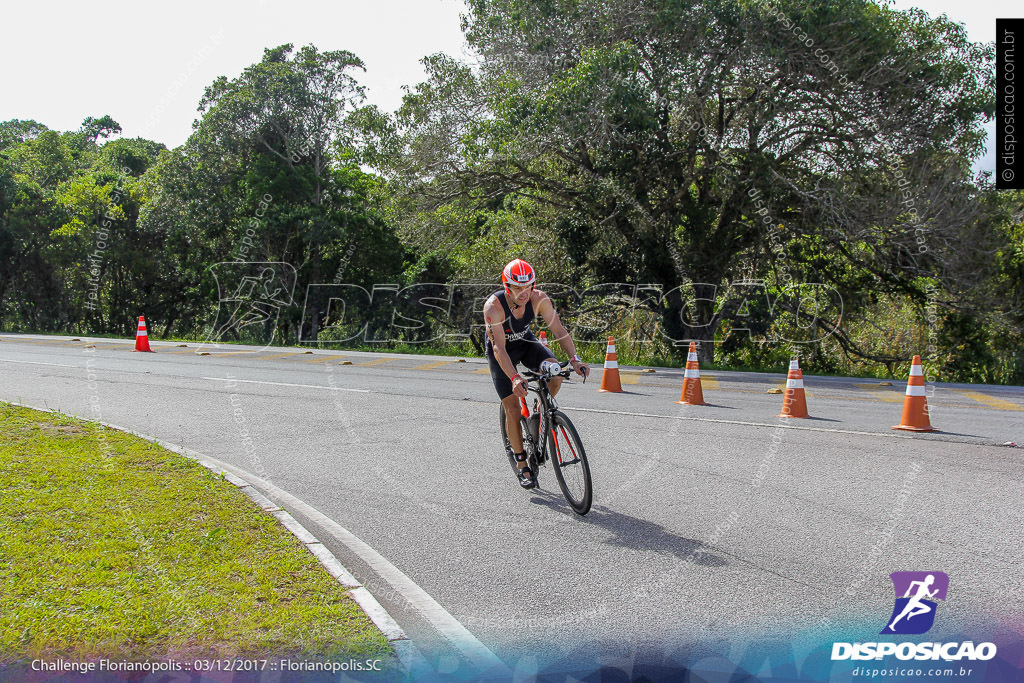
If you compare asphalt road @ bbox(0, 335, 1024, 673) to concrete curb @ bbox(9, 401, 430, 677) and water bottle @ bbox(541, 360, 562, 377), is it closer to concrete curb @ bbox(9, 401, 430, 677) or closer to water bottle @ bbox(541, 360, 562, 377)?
concrete curb @ bbox(9, 401, 430, 677)

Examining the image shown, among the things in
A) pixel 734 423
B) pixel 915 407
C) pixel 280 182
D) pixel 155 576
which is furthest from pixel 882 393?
pixel 280 182

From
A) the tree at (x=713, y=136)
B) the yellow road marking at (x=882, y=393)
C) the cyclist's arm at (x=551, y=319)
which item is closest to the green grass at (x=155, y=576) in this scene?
the cyclist's arm at (x=551, y=319)

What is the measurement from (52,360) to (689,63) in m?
15.7

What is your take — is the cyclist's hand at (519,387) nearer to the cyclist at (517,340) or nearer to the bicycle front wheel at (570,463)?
the cyclist at (517,340)

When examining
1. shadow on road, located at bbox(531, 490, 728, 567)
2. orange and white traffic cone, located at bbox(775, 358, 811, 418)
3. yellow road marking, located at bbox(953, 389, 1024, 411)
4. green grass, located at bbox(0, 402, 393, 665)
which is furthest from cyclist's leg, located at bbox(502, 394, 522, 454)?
yellow road marking, located at bbox(953, 389, 1024, 411)

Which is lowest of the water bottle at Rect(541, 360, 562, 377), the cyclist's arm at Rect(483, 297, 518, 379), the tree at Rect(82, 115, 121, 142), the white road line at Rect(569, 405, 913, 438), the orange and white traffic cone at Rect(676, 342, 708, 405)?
the white road line at Rect(569, 405, 913, 438)

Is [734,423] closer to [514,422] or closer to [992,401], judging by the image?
[514,422]

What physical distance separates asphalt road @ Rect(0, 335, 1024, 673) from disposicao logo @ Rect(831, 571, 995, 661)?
9 cm

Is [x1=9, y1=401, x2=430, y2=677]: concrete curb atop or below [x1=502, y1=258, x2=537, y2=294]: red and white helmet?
below

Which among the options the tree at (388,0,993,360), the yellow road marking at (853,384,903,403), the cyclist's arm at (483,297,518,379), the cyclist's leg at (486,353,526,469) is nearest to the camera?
the cyclist's arm at (483,297,518,379)

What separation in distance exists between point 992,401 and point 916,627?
10.2m

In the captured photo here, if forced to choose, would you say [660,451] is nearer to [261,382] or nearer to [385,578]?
[385,578]

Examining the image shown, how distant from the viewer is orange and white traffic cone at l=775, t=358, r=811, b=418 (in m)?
10.6

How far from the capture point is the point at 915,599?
4.35 m
